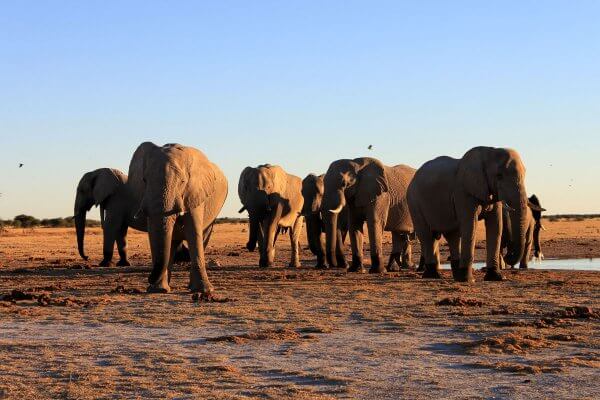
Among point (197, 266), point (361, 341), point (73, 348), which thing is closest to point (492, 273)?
point (197, 266)

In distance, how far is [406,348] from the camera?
1077cm

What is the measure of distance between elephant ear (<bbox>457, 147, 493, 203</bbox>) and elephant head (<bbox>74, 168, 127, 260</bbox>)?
10698 mm

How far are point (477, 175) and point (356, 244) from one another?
554 centimetres

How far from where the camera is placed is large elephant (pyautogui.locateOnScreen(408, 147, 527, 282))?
63.4 ft

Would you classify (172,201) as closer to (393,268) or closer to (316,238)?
(393,268)

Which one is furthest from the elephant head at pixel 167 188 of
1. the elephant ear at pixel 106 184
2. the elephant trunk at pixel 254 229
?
the elephant trunk at pixel 254 229

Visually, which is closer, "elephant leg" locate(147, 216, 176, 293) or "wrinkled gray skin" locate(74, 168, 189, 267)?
"elephant leg" locate(147, 216, 176, 293)

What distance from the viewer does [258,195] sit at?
27.9 m

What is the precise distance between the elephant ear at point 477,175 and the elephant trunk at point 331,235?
6.23 m

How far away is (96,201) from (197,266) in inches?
435

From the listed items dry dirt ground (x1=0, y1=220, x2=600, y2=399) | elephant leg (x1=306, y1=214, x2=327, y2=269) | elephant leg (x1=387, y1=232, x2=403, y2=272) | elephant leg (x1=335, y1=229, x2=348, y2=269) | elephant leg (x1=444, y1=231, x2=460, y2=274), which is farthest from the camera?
elephant leg (x1=306, y1=214, x2=327, y2=269)

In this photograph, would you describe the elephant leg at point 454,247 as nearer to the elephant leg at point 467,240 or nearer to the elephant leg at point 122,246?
the elephant leg at point 467,240

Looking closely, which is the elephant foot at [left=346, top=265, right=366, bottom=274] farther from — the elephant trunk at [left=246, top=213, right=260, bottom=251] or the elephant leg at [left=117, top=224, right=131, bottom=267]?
the elephant leg at [left=117, top=224, right=131, bottom=267]

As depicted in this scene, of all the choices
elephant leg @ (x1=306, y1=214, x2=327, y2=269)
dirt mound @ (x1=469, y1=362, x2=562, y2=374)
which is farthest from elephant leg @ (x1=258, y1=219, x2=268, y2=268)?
dirt mound @ (x1=469, y1=362, x2=562, y2=374)
